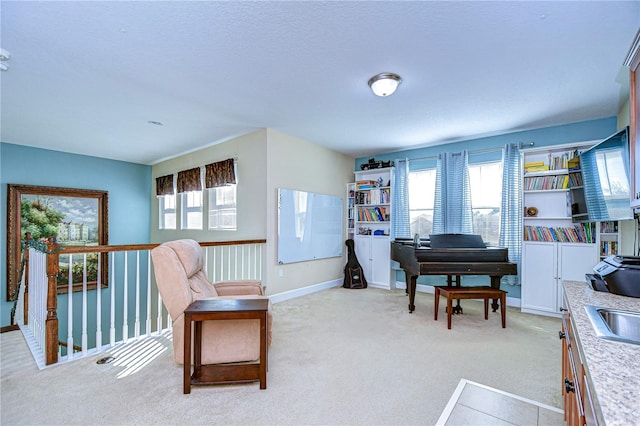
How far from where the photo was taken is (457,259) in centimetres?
344

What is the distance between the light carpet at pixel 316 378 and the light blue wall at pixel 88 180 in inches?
116

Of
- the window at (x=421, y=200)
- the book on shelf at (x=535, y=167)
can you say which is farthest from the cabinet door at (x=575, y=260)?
the window at (x=421, y=200)

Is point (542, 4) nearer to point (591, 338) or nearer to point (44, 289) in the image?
point (591, 338)

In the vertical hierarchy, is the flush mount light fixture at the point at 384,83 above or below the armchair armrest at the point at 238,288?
A: above

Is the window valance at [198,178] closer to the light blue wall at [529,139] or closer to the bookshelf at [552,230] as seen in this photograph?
the light blue wall at [529,139]

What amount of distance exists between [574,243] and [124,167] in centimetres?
763

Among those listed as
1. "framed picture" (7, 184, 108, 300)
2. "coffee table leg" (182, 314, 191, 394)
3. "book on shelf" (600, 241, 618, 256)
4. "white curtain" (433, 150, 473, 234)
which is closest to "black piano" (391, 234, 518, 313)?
"white curtain" (433, 150, 473, 234)

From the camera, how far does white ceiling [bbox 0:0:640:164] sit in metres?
1.84

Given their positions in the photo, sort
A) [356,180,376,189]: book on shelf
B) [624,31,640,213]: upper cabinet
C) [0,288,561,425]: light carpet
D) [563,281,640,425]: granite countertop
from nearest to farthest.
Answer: [563,281,640,425]: granite countertop < [624,31,640,213]: upper cabinet < [0,288,561,425]: light carpet < [356,180,376,189]: book on shelf

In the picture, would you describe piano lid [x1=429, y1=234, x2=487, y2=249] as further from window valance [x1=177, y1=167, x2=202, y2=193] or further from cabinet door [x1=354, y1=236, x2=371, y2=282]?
window valance [x1=177, y1=167, x2=202, y2=193]

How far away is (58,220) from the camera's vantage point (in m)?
5.14

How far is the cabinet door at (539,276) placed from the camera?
3.60 m

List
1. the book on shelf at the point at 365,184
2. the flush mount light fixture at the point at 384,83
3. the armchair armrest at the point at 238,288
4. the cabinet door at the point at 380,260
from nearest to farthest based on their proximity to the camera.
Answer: the flush mount light fixture at the point at 384,83, the armchair armrest at the point at 238,288, the cabinet door at the point at 380,260, the book on shelf at the point at 365,184

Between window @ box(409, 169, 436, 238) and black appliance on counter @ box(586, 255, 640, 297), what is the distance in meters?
3.23
